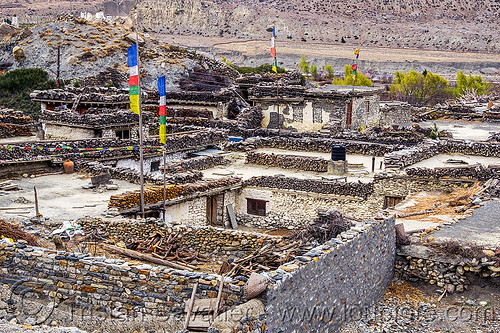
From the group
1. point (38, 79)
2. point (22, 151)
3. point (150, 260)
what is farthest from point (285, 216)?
point (38, 79)

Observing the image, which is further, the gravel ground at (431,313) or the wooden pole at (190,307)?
the gravel ground at (431,313)

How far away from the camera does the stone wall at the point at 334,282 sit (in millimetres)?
12719

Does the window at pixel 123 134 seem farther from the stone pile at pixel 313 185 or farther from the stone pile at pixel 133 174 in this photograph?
the stone pile at pixel 313 185

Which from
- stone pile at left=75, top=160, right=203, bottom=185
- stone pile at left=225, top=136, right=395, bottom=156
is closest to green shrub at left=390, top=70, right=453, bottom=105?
stone pile at left=225, top=136, right=395, bottom=156

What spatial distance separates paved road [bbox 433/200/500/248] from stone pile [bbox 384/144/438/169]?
22.2 ft

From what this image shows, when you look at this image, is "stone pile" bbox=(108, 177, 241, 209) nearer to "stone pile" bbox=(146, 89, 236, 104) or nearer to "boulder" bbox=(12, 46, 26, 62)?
"stone pile" bbox=(146, 89, 236, 104)

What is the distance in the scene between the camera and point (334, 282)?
1491 centimetres

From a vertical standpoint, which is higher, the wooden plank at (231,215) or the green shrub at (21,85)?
the green shrub at (21,85)

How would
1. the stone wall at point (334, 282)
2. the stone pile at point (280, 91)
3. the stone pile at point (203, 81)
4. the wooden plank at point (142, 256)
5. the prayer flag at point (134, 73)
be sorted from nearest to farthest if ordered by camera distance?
1. the stone wall at point (334, 282)
2. the wooden plank at point (142, 256)
3. the prayer flag at point (134, 73)
4. the stone pile at point (280, 91)
5. the stone pile at point (203, 81)

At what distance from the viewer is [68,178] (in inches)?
1022

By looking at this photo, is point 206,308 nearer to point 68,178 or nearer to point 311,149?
point 68,178

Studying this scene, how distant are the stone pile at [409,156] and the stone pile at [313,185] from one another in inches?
64.3

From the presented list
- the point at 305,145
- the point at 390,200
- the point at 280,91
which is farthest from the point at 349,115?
the point at 390,200

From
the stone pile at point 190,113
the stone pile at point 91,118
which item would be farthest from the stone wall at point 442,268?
the stone pile at point 190,113
